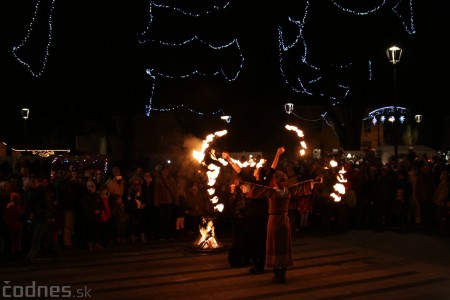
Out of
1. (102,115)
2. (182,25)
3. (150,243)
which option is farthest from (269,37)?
(150,243)

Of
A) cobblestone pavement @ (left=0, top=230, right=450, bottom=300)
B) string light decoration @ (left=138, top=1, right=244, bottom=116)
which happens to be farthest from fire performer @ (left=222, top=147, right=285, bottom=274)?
string light decoration @ (left=138, top=1, right=244, bottom=116)

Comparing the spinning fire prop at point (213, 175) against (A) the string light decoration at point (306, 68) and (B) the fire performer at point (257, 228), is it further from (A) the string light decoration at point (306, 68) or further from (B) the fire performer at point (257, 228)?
(A) the string light decoration at point (306, 68)

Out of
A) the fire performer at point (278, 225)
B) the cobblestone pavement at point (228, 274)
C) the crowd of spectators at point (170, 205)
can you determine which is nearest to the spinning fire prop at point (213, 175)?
the cobblestone pavement at point (228, 274)

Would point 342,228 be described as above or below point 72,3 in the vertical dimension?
below

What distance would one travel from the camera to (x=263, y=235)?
34.5ft

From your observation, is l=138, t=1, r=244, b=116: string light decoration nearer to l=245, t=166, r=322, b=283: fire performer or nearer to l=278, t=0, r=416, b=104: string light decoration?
l=278, t=0, r=416, b=104: string light decoration

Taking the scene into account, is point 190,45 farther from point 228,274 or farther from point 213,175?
point 228,274

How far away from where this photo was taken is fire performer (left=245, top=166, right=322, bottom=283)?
974cm

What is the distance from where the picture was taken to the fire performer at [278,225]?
32.0 feet

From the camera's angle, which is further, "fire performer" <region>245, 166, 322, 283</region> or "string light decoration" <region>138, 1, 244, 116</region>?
"string light decoration" <region>138, 1, 244, 116</region>

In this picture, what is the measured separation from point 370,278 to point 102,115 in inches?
1210

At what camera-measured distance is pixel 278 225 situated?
9.85 meters

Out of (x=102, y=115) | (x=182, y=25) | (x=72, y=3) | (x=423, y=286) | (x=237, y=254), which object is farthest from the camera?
(x=102, y=115)

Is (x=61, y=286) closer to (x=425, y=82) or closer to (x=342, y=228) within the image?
(x=342, y=228)
